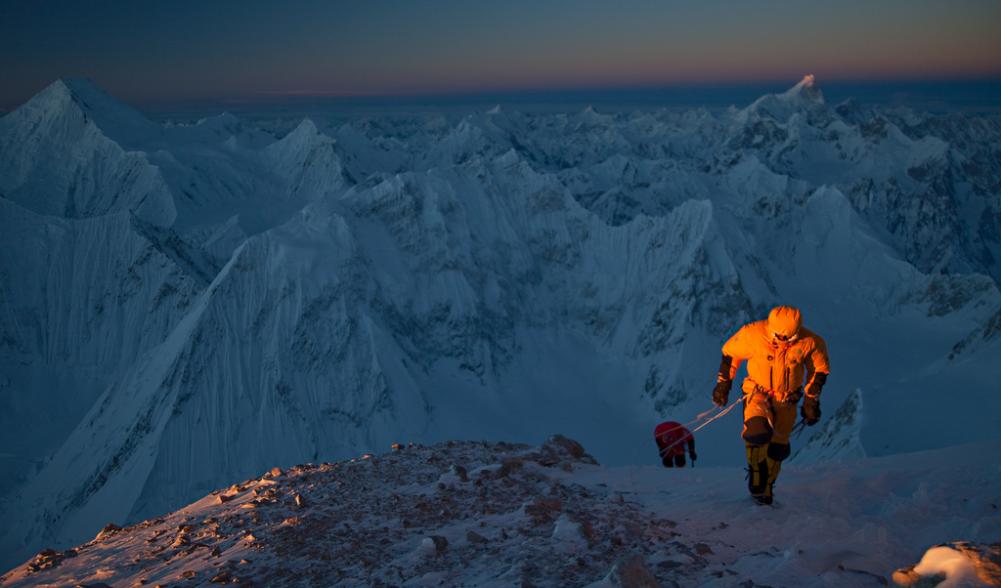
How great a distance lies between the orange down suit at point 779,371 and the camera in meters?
8.34

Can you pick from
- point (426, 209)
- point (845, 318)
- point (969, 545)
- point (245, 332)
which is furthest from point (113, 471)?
point (845, 318)

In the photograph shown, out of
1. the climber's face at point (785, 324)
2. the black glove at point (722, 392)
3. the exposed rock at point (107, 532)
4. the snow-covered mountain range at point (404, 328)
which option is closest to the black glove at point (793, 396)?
the climber's face at point (785, 324)

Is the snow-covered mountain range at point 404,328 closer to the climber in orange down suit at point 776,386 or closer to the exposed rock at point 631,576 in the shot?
the climber in orange down suit at point 776,386

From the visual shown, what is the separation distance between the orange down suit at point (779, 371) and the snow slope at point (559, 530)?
3.18 feet

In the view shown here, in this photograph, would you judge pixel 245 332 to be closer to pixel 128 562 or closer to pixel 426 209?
pixel 426 209

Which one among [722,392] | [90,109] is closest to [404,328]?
[722,392]

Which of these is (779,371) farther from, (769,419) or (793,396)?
(769,419)

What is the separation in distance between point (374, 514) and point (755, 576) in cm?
483

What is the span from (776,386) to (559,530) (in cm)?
318

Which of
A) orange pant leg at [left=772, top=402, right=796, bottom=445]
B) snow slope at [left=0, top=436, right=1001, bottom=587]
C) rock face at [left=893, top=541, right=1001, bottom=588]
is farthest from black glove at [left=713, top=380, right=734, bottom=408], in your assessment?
rock face at [left=893, top=541, right=1001, bottom=588]

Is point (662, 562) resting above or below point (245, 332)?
above

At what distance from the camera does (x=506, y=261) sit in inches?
4033

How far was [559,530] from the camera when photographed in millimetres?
7359

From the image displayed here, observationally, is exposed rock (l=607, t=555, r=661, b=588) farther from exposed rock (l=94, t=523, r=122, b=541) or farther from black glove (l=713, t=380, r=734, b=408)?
exposed rock (l=94, t=523, r=122, b=541)
